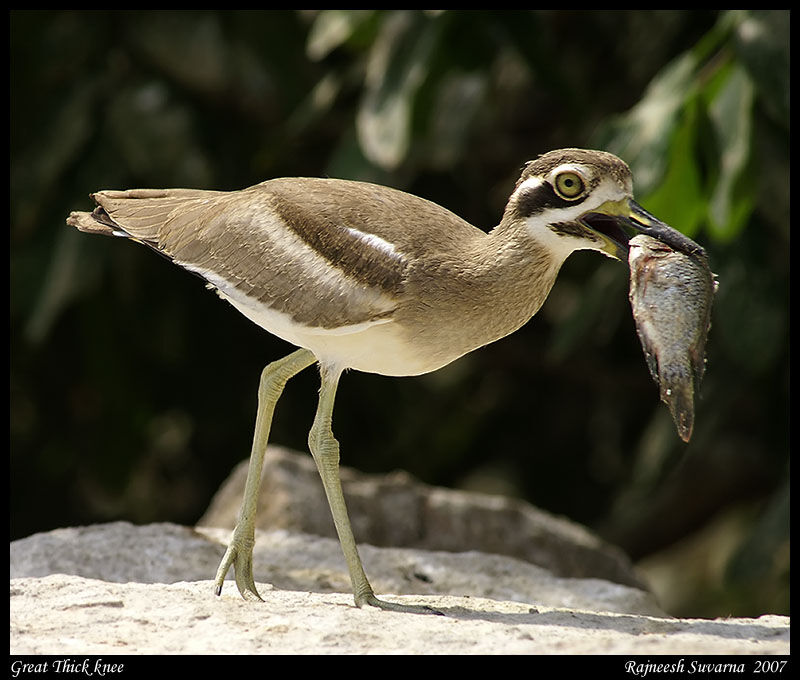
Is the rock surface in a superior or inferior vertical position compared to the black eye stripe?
inferior

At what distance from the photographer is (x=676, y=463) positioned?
25.6ft

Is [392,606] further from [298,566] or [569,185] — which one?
[569,185]

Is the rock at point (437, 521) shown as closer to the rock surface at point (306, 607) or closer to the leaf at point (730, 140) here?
the rock surface at point (306, 607)

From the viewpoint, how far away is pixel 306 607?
461 centimetres

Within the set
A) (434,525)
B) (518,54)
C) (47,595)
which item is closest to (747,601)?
(434,525)

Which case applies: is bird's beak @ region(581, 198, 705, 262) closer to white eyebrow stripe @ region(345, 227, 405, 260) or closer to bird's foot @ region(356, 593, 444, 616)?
white eyebrow stripe @ region(345, 227, 405, 260)

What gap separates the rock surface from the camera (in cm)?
412

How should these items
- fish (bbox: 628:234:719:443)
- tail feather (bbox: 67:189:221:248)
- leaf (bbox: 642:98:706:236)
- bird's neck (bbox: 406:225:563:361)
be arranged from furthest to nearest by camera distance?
leaf (bbox: 642:98:706:236) → tail feather (bbox: 67:189:221:248) → bird's neck (bbox: 406:225:563:361) → fish (bbox: 628:234:719:443)

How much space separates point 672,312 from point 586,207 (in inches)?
20.8

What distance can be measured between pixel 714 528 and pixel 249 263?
24.6ft

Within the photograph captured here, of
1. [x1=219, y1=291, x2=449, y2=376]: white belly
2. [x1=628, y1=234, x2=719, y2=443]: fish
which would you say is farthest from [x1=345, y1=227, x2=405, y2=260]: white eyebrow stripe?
[x1=628, y1=234, x2=719, y2=443]: fish

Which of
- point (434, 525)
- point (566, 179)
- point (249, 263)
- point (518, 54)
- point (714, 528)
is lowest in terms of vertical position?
point (714, 528)

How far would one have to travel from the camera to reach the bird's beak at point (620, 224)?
4.57 metres

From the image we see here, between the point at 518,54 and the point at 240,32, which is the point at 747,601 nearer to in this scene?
the point at 518,54
